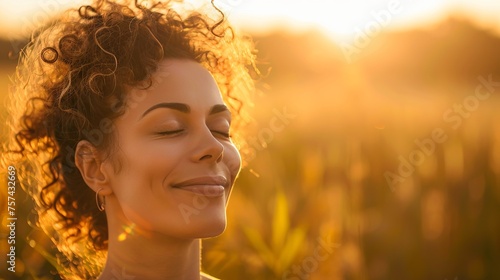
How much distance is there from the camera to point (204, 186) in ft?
6.20

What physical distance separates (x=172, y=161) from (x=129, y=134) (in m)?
0.15

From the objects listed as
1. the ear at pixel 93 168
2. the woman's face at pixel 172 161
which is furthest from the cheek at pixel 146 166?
the ear at pixel 93 168

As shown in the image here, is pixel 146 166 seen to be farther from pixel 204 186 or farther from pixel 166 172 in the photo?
pixel 204 186

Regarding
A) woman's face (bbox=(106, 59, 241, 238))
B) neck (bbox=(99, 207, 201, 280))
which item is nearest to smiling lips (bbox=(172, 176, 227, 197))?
woman's face (bbox=(106, 59, 241, 238))

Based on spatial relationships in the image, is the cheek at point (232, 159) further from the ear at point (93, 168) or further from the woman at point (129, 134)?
the ear at point (93, 168)

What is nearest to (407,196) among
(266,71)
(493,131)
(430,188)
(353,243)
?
(430,188)

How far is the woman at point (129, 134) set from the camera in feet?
6.19

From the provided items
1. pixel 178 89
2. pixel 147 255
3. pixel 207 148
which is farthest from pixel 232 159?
pixel 147 255

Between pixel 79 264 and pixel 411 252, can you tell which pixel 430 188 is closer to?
pixel 411 252

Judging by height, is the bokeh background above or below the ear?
below

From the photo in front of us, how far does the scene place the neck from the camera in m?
1.99

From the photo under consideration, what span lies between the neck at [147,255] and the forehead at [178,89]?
1.12 feet

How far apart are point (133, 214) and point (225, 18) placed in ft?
2.63

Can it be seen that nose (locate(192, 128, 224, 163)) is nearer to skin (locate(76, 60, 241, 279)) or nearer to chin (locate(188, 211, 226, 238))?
skin (locate(76, 60, 241, 279))
